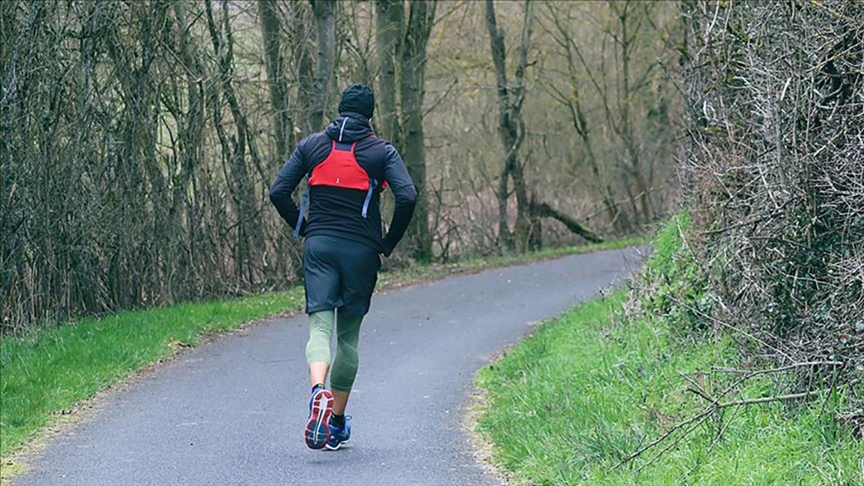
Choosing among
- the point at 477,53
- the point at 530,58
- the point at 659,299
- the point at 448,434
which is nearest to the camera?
the point at 448,434

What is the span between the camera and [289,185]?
7.43 metres

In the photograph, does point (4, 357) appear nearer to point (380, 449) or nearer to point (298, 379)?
point (298, 379)

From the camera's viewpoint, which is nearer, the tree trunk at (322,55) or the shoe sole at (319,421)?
the shoe sole at (319,421)

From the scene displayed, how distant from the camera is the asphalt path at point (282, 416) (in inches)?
278

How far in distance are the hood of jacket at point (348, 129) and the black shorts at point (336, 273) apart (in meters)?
0.62

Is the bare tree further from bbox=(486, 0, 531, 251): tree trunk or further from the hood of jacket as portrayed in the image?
the hood of jacket

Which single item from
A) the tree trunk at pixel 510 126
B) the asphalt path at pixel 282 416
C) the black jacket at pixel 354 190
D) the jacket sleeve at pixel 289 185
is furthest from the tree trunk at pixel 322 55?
the black jacket at pixel 354 190

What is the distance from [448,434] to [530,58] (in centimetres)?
2488

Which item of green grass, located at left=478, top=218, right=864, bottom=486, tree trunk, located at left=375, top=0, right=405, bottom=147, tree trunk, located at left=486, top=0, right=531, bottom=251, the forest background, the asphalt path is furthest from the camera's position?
tree trunk, located at left=486, top=0, right=531, bottom=251

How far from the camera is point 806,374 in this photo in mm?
6516

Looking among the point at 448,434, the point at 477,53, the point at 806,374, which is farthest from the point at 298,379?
the point at 477,53

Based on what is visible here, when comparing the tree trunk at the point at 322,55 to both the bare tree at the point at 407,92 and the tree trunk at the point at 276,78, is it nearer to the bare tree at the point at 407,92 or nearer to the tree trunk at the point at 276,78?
the tree trunk at the point at 276,78

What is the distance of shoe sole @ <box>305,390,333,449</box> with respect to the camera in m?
6.96

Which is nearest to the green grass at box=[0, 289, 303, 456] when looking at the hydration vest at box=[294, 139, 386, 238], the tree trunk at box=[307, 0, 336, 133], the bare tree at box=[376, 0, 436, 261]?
Answer: the hydration vest at box=[294, 139, 386, 238]
